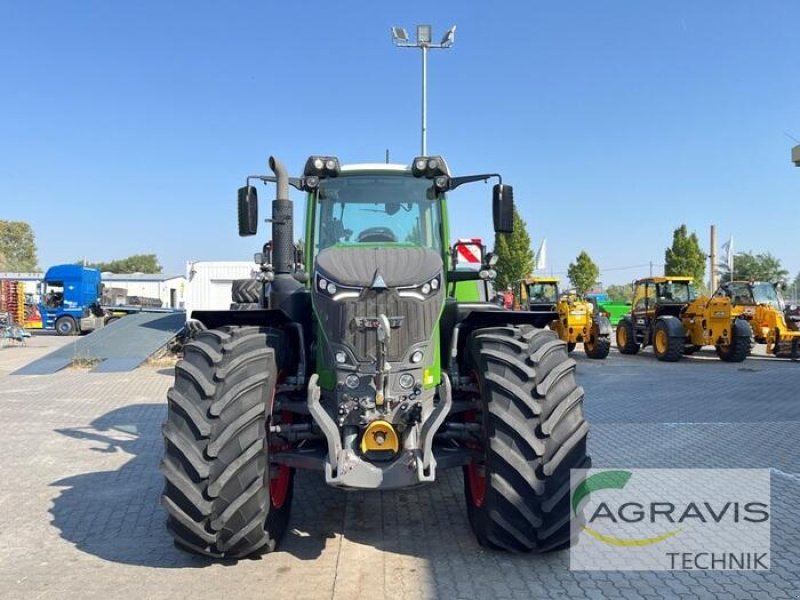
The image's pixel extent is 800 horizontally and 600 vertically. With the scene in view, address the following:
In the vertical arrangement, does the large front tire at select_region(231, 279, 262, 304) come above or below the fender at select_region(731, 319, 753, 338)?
above

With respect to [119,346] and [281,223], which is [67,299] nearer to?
[119,346]

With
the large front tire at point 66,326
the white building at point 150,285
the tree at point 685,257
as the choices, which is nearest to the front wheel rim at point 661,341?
the large front tire at point 66,326

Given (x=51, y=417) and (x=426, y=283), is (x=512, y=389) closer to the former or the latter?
(x=426, y=283)

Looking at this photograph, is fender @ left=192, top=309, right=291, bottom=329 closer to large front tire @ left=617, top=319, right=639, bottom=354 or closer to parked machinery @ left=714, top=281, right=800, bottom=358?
parked machinery @ left=714, top=281, right=800, bottom=358

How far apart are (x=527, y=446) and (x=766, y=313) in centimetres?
1662

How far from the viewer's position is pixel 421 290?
3902 millimetres

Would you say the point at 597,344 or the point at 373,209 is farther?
the point at 597,344

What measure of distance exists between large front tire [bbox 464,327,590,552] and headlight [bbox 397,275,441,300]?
0.52 metres

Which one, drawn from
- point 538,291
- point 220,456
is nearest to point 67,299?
point 538,291

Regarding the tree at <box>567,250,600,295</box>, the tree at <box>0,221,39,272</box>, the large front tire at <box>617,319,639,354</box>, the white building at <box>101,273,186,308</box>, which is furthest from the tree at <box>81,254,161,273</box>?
the large front tire at <box>617,319,639,354</box>

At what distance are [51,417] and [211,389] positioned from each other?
6.81 meters

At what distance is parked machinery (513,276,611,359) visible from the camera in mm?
17781

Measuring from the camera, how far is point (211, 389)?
3.76 m

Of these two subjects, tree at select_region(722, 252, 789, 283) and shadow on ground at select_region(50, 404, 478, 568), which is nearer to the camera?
shadow on ground at select_region(50, 404, 478, 568)
